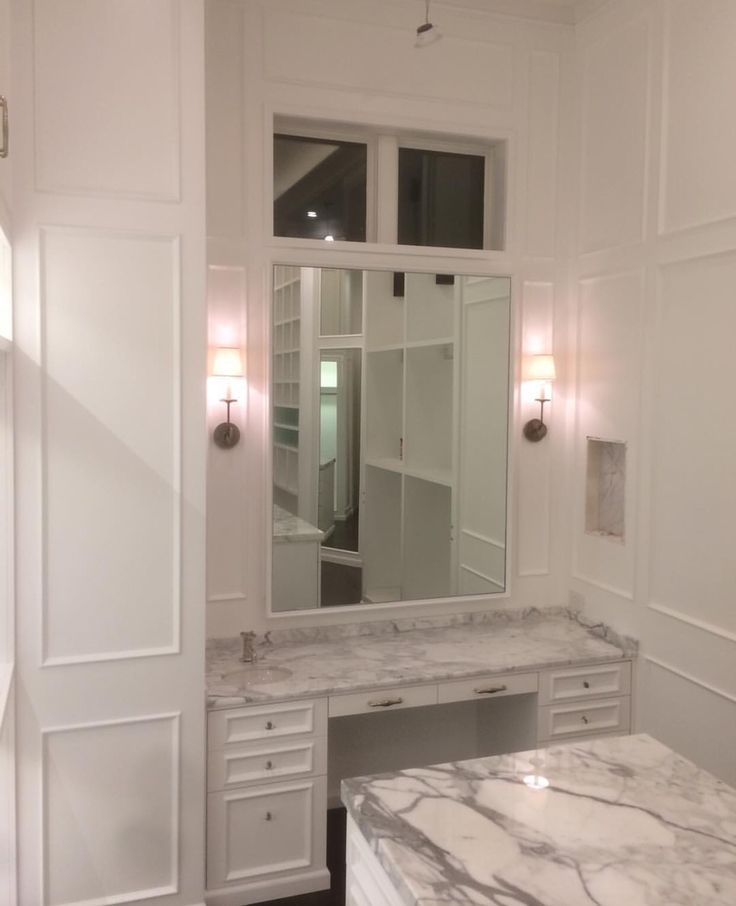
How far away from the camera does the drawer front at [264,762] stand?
111 inches

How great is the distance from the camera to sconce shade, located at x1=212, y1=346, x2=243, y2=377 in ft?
10.3

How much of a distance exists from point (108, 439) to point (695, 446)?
1982 mm

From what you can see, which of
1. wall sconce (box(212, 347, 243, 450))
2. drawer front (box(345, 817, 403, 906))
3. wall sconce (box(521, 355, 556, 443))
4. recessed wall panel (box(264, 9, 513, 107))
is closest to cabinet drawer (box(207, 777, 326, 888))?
drawer front (box(345, 817, 403, 906))

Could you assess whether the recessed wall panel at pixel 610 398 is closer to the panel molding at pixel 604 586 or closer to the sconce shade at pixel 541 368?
the panel molding at pixel 604 586

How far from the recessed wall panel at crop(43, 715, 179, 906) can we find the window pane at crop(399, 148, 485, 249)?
2165 millimetres

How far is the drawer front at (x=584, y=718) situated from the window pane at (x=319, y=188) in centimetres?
206

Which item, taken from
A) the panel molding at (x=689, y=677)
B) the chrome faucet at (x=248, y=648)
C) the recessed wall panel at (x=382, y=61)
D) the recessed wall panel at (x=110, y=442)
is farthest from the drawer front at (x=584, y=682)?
the recessed wall panel at (x=382, y=61)

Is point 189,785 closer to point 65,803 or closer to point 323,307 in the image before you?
point 65,803

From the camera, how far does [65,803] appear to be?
2.60 metres

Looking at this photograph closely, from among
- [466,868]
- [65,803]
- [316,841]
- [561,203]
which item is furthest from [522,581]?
[466,868]

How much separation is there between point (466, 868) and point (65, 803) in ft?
5.30

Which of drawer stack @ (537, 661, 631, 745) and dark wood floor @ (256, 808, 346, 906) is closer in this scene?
dark wood floor @ (256, 808, 346, 906)

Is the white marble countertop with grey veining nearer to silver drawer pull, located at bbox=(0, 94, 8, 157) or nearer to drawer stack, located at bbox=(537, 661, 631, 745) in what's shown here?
drawer stack, located at bbox=(537, 661, 631, 745)

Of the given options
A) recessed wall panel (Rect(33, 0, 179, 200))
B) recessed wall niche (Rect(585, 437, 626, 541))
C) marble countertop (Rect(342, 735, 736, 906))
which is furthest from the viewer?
recessed wall niche (Rect(585, 437, 626, 541))
